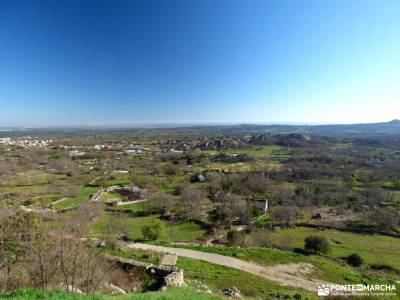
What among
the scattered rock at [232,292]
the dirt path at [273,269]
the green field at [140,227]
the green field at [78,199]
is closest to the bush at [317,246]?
the dirt path at [273,269]

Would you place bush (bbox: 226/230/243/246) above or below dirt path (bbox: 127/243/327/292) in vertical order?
below

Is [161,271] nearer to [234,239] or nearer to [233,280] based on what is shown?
[233,280]

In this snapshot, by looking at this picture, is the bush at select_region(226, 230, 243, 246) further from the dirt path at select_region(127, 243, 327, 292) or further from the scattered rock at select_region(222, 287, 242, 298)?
the scattered rock at select_region(222, 287, 242, 298)

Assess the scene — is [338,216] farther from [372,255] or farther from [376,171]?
[376,171]

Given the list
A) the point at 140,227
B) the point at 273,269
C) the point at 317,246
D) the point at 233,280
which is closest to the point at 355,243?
the point at 317,246

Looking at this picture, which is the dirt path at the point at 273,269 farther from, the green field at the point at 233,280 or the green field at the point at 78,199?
the green field at the point at 78,199

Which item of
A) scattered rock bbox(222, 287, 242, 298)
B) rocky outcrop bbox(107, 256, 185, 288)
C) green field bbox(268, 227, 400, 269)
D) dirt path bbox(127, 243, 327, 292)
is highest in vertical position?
rocky outcrop bbox(107, 256, 185, 288)

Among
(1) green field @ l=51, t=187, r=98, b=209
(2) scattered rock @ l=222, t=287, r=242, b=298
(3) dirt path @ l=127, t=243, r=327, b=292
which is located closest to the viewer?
(2) scattered rock @ l=222, t=287, r=242, b=298

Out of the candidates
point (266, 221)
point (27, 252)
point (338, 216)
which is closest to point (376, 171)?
point (338, 216)

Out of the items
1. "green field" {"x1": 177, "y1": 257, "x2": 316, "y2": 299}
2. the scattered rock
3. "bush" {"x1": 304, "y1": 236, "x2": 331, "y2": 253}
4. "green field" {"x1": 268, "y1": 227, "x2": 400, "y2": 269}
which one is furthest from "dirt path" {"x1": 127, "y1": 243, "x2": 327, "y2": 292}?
"green field" {"x1": 268, "y1": 227, "x2": 400, "y2": 269}
